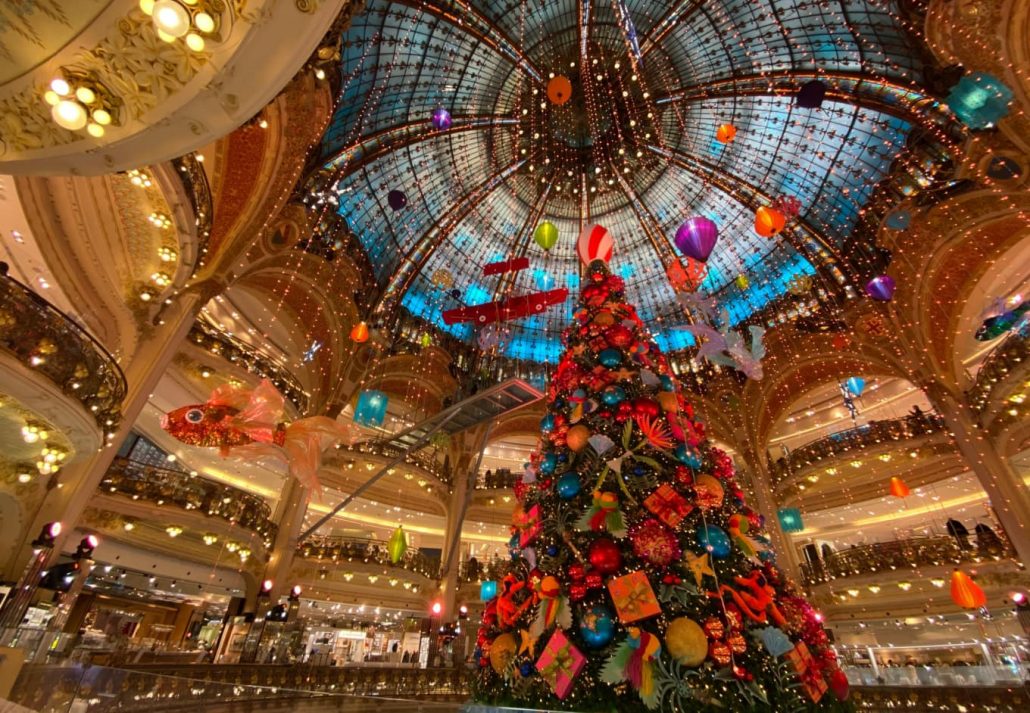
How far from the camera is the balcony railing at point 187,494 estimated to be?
38.6 feet

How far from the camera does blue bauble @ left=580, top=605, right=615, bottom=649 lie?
3625 millimetres

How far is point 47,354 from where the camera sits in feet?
23.6

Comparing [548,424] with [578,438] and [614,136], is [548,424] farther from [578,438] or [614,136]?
[614,136]

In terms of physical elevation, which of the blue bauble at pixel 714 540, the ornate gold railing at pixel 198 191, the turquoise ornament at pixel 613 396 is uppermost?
the ornate gold railing at pixel 198 191

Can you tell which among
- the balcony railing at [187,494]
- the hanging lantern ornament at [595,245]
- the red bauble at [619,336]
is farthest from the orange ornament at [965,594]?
the balcony railing at [187,494]

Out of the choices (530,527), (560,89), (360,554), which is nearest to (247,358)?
(360,554)

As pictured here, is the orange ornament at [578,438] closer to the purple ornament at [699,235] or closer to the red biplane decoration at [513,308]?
the purple ornament at [699,235]

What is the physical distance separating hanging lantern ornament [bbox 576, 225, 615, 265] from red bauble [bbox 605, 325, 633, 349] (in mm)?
1908

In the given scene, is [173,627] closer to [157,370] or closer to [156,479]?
[156,479]

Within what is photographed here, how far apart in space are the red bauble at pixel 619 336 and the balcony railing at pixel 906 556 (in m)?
16.8

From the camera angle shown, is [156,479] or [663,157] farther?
[663,157]

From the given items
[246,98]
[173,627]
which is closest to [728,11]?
[246,98]

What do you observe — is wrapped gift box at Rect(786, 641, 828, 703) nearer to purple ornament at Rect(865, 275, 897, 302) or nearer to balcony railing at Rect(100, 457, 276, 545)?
purple ornament at Rect(865, 275, 897, 302)

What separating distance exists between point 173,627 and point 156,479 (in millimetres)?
9585
